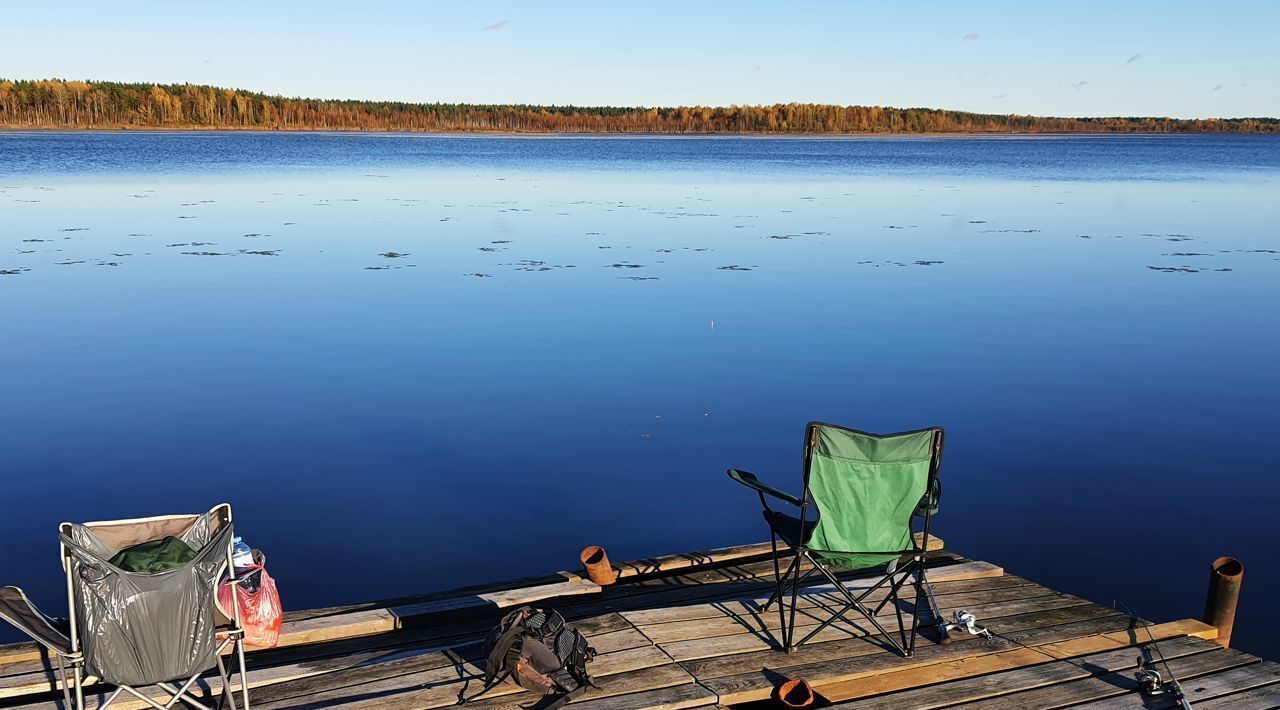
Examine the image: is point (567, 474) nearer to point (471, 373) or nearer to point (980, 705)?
point (471, 373)

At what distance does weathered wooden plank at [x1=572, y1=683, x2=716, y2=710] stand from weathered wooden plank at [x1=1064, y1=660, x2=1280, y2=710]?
161 cm

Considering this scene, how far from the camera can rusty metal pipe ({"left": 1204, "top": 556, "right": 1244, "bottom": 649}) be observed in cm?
562

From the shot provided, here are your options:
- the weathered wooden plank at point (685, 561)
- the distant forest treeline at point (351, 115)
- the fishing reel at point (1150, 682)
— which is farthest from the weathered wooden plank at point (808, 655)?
the distant forest treeline at point (351, 115)

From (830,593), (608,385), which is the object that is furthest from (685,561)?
(608,385)

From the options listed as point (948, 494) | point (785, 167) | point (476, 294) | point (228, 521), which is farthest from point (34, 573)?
point (785, 167)

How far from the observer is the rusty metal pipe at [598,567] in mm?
6234

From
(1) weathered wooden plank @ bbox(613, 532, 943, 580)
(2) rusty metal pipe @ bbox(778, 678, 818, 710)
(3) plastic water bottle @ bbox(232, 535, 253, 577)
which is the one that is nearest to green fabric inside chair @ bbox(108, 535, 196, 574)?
(3) plastic water bottle @ bbox(232, 535, 253, 577)

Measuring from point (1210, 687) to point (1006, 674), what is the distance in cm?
88

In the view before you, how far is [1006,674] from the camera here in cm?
483

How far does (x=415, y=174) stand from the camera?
150 feet

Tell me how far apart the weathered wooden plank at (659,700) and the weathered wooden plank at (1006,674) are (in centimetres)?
59

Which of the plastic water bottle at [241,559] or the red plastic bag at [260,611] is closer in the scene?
the red plastic bag at [260,611]

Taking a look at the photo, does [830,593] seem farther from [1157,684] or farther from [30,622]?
[30,622]

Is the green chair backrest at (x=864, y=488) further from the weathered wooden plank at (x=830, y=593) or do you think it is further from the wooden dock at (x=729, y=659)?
the weathered wooden plank at (x=830, y=593)
